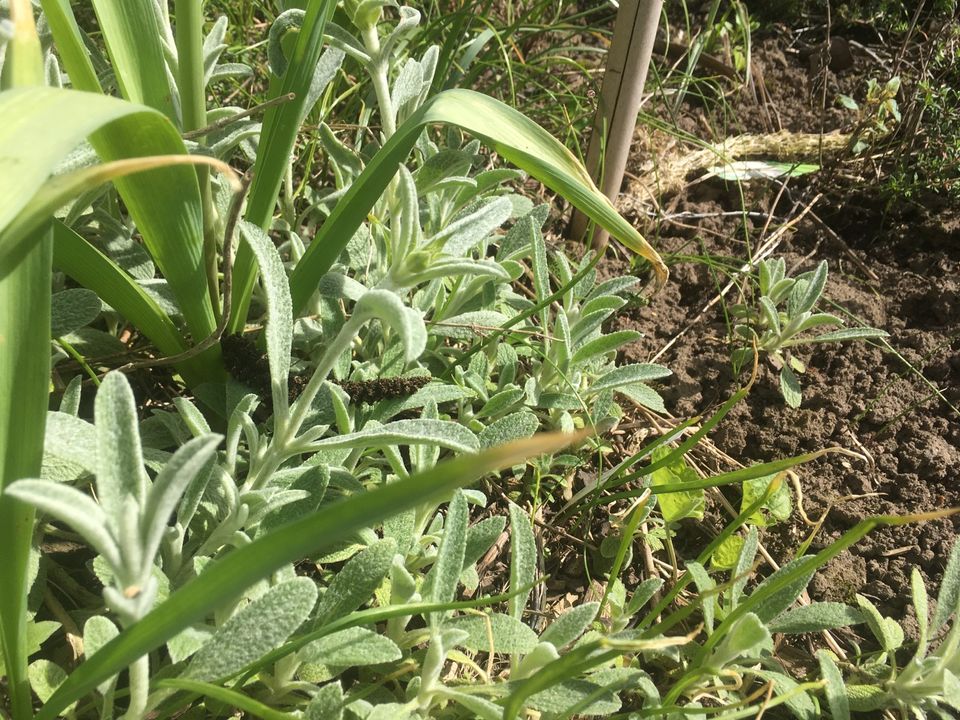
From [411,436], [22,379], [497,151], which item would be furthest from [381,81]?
[22,379]

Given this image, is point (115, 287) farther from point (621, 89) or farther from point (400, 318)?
point (621, 89)

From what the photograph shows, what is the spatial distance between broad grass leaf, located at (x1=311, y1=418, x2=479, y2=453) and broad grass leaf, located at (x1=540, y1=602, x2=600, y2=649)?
268mm

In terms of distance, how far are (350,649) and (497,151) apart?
2.08 feet

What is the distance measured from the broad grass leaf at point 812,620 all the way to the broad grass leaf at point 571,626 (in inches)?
12.8

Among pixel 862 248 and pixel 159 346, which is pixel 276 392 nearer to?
pixel 159 346

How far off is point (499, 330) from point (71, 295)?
630mm

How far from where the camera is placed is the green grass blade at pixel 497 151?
38.1 inches

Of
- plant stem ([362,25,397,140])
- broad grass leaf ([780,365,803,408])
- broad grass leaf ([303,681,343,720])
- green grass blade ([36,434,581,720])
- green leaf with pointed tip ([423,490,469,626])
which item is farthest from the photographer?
broad grass leaf ([780,365,803,408])

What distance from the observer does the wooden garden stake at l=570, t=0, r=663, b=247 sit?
5.17 feet

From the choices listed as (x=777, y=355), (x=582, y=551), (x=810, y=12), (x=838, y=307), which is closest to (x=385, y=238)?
(x=582, y=551)

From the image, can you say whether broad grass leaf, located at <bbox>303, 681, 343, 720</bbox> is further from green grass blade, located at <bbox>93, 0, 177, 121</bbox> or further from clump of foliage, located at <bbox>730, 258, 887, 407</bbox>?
clump of foliage, located at <bbox>730, 258, 887, 407</bbox>

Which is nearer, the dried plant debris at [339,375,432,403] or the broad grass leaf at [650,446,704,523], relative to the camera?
the dried plant debris at [339,375,432,403]

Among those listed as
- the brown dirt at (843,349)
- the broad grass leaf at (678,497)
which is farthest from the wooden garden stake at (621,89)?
the broad grass leaf at (678,497)

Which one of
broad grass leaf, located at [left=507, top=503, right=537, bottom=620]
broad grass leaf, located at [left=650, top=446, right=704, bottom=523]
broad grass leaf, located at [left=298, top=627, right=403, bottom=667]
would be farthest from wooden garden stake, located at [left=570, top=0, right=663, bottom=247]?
broad grass leaf, located at [left=298, top=627, right=403, bottom=667]
